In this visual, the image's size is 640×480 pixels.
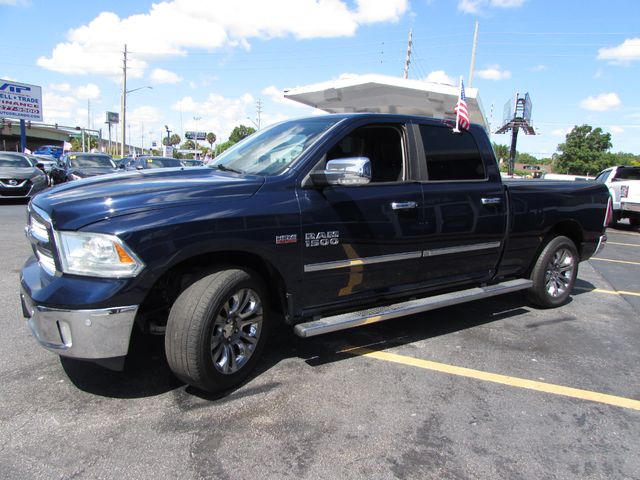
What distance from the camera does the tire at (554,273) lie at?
5340 millimetres

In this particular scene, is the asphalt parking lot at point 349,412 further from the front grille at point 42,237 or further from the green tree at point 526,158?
the green tree at point 526,158

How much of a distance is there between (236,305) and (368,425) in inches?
45.3

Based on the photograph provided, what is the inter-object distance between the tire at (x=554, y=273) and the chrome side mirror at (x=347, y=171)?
303 cm

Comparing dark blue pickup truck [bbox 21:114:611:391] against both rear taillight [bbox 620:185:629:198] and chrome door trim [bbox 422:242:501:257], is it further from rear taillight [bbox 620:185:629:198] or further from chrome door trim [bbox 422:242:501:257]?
rear taillight [bbox 620:185:629:198]

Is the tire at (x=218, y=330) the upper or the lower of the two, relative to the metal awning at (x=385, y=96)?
lower

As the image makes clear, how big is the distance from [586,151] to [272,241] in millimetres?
85731

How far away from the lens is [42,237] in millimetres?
3068

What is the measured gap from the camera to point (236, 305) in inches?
127

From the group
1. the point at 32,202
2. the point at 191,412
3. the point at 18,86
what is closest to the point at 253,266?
the point at 191,412

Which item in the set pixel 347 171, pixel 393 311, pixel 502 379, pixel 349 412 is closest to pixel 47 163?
pixel 393 311

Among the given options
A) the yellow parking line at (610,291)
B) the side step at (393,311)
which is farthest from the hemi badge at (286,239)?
the yellow parking line at (610,291)

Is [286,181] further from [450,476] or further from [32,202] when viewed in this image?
[450,476]

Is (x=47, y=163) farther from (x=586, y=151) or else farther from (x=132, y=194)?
(x=586, y=151)

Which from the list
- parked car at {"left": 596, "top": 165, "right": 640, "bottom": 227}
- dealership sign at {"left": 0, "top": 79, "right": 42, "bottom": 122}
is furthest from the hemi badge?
dealership sign at {"left": 0, "top": 79, "right": 42, "bottom": 122}
